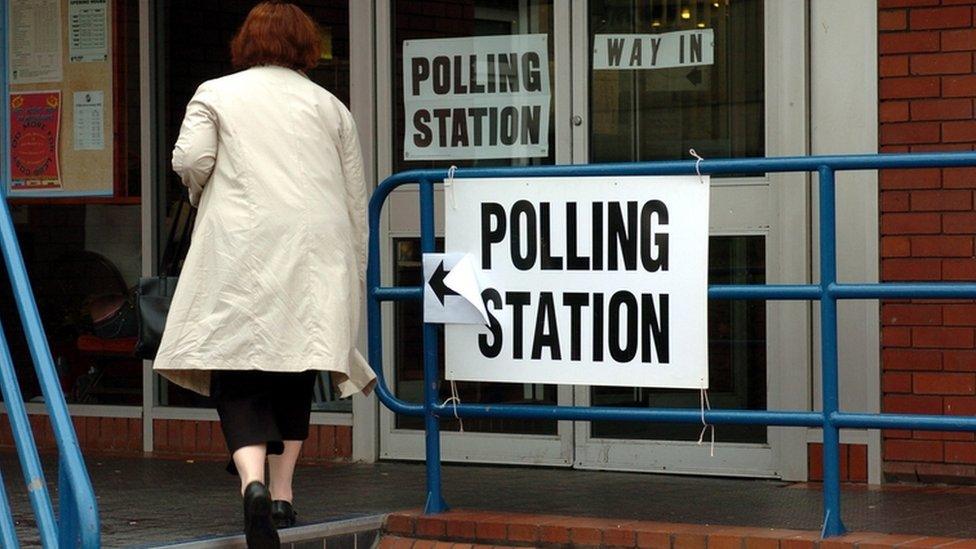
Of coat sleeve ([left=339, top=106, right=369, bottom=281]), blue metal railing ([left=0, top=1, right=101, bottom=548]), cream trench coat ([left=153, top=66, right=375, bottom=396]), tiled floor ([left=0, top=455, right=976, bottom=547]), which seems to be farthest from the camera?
tiled floor ([left=0, top=455, right=976, bottom=547])

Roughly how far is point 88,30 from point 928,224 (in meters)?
4.08

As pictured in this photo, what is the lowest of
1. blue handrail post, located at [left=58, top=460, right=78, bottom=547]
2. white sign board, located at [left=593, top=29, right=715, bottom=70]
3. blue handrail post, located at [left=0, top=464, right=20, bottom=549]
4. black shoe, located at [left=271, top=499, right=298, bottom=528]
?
black shoe, located at [left=271, top=499, right=298, bottom=528]

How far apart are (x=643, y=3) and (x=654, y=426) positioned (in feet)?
5.75

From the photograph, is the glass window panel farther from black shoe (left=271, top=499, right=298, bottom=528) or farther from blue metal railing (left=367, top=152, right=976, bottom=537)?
black shoe (left=271, top=499, right=298, bottom=528)

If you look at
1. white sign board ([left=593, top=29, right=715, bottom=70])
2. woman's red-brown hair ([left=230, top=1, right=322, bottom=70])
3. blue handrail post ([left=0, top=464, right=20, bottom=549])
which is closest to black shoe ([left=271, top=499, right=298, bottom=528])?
blue handrail post ([left=0, top=464, right=20, bottom=549])

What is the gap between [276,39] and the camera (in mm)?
5332

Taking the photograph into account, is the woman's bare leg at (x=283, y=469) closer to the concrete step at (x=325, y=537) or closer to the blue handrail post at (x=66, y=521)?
the concrete step at (x=325, y=537)

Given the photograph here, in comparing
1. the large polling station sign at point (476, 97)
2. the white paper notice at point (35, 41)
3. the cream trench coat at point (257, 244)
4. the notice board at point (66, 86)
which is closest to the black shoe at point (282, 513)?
the cream trench coat at point (257, 244)

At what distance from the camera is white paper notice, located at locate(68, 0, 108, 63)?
26.7 feet

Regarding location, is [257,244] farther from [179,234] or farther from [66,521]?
[179,234]

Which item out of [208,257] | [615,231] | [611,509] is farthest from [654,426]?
[208,257]

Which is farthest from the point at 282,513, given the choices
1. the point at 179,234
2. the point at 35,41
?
the point at 35,41

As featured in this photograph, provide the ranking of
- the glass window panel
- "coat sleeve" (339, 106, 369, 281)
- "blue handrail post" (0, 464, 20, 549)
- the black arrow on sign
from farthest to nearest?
the glass window panel < the black arrow on sign < "coat sleeve" (339, 106, 369, 281) < "blue handrail post" (0, 464, 20, 549)

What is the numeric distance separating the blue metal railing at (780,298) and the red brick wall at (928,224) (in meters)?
1.26
